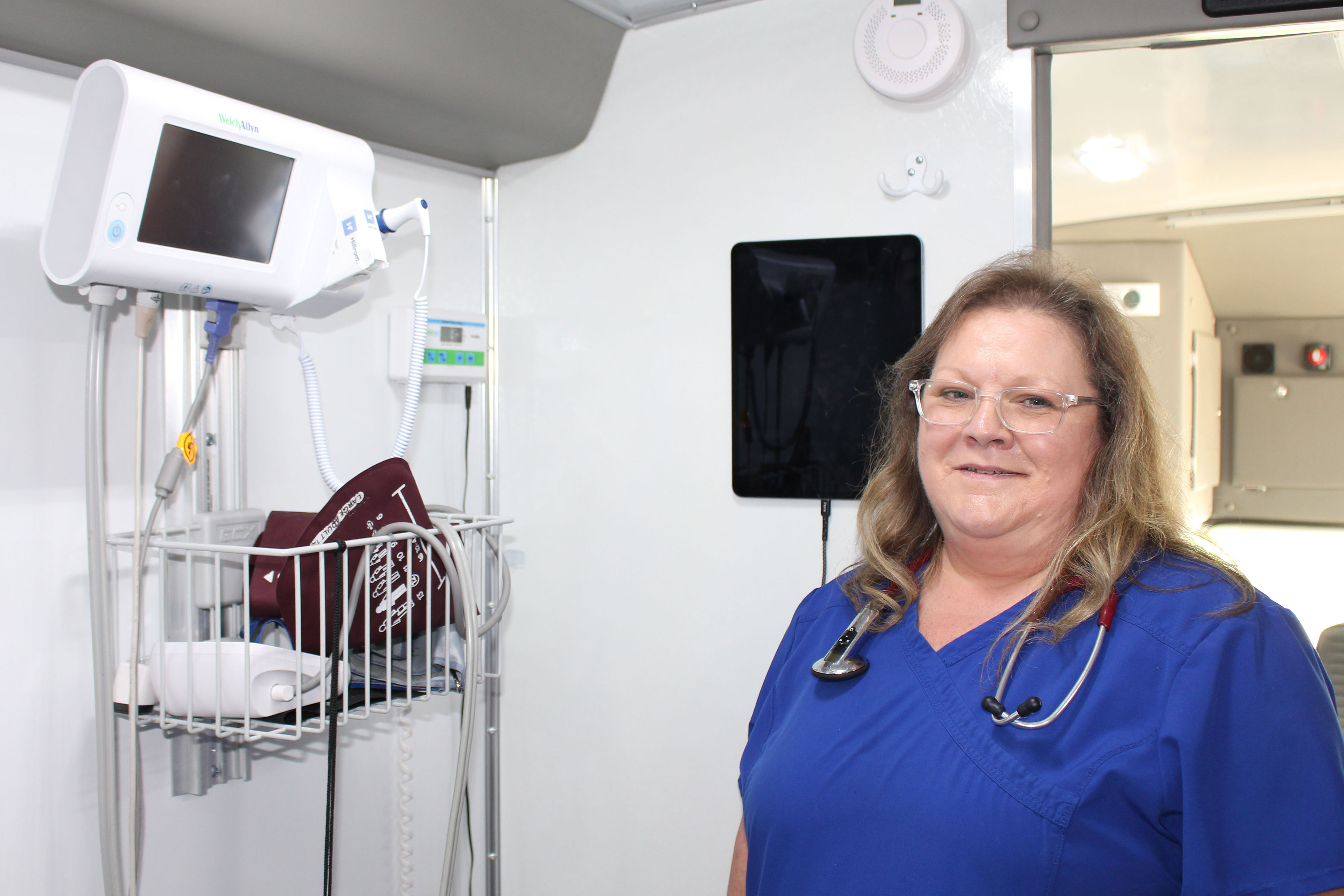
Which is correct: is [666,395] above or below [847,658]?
above

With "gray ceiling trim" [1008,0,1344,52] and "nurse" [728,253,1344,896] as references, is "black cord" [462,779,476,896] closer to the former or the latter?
"nurse" [728,253,1344,896]

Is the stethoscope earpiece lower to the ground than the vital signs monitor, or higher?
lower

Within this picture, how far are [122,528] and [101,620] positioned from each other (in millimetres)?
168

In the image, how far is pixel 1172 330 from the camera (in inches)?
80.7

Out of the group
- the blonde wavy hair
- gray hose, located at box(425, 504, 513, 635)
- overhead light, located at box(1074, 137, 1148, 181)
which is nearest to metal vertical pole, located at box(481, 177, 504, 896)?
gray hose, located at box(425, 504, 513, 635)

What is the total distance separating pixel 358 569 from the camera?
3.81ft

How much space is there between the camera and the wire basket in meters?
1.10

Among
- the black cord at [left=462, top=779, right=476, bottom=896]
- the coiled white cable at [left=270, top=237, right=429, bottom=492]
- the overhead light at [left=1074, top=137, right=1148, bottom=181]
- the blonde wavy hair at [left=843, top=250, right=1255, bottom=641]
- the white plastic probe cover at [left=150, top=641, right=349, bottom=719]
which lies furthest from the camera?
the overhead light at [left=1074, top=137, right=1148, bottom=181]

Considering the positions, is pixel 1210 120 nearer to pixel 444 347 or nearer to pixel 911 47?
pixel 911 47

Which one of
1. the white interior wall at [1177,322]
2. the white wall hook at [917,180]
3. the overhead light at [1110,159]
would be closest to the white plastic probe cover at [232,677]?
the white wall hook at [917,180]

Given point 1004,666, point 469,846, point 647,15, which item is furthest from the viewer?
point 469,846

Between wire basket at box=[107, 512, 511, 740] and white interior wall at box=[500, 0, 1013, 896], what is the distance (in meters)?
0.47

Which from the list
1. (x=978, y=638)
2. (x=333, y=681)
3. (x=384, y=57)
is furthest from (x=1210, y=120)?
(x=333, y=681)

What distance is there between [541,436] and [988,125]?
0.96 m
